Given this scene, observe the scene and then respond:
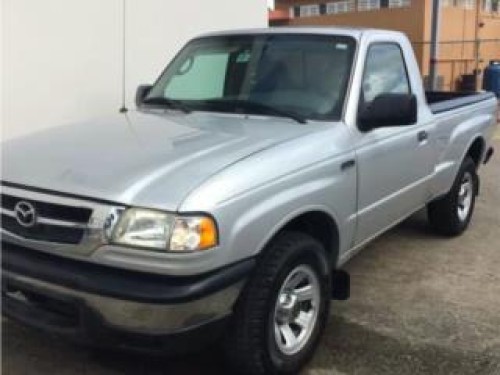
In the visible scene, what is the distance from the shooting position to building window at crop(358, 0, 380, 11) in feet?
61.5

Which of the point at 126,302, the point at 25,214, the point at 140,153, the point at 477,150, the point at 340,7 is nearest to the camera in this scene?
the point at 126,302

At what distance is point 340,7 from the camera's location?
19.7m

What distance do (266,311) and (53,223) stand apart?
1.05 meters

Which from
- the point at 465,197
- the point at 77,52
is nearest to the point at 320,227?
the point at 465,197

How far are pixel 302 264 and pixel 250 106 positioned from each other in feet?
3.81

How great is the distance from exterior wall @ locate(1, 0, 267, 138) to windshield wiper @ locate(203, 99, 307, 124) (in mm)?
2405

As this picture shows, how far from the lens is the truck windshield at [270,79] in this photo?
4441mm

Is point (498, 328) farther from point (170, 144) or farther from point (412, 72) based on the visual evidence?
point (170, 144)

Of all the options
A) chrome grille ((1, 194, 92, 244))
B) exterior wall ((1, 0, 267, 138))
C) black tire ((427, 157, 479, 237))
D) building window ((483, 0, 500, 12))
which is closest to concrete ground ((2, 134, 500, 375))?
black tire ((427, 157, 479, 237))

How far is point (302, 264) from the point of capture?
12.4ft

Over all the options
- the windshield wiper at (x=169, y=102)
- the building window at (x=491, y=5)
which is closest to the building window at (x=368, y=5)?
the building window at (x=491, y=5)

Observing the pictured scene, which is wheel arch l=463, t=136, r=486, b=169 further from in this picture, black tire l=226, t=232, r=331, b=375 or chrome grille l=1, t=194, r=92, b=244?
chrome grille l=1, t=194, r=92, b=244

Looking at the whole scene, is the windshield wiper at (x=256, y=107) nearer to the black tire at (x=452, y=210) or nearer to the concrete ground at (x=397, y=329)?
the concrete ground at (x=397, y=329)

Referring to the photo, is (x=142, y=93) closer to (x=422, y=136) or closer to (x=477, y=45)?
(x=422, y=136)
